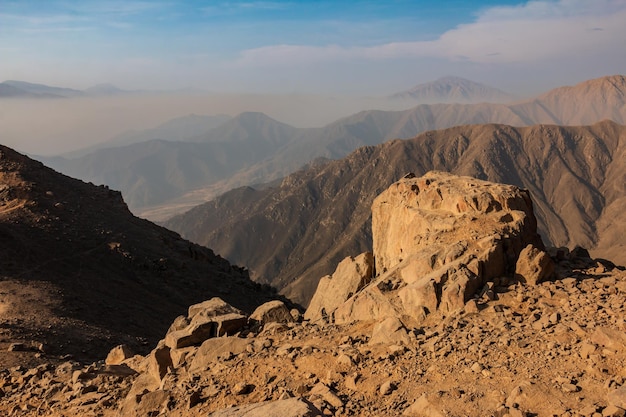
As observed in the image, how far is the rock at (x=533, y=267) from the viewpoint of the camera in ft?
54.7

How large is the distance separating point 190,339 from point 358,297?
6448mm

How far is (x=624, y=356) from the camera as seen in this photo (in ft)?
38.6

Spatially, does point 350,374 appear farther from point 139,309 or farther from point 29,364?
point 139,309

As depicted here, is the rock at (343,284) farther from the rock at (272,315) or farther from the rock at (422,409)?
the rock at (422,409)

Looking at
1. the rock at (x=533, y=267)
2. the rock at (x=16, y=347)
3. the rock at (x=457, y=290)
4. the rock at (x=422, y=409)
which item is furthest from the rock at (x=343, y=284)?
the rock at (x=16, y=347)

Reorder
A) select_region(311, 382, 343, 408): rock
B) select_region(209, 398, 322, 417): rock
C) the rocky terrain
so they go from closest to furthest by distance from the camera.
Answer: select_region(209, 398, 322, 417): rock → the rocky terrain → select_region(311, 382, 343, 408): rock

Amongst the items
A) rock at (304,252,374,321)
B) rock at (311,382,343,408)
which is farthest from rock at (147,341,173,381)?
rock at (304,252,374,321)

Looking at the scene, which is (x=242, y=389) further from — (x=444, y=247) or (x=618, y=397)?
(x=444, y=247)

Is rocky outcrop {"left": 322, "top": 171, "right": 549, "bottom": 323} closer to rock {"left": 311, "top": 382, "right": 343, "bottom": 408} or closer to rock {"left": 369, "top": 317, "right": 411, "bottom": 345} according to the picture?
rock {"left": 369, "top": 317, "right": 411, "bottom": 345}

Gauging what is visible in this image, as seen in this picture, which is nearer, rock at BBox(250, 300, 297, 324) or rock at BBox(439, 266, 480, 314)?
rock at BBox(439, 266, 480, 314)

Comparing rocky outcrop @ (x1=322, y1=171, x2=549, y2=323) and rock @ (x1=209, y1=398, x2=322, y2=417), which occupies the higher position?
rocky outcrop @ (x1=322, y1=171, x2=549, y2=323)

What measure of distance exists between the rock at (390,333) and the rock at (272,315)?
5585mm

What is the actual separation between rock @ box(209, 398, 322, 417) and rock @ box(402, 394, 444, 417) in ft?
6.90

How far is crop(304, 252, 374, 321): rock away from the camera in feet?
76.3
